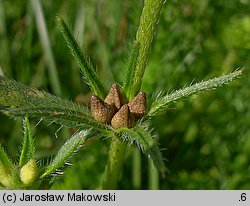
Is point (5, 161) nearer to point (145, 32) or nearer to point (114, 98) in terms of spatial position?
point (114, 98)

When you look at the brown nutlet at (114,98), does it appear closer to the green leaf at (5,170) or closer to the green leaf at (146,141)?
the green leaf at (146,141)

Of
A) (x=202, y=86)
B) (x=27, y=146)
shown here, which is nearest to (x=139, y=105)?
(x=202, y=86)

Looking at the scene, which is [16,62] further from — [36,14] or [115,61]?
[115,61]

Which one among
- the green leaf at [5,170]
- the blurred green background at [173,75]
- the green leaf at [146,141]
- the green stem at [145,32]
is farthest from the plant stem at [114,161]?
the blurred green background at [173,75]

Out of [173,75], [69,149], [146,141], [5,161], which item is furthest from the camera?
[173,75]

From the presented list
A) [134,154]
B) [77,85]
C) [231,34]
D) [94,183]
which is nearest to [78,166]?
[94,183]

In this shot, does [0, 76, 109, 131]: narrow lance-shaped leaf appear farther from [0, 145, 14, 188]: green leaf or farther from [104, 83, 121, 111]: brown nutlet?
[0, 145, 14, 188]: green leaf
